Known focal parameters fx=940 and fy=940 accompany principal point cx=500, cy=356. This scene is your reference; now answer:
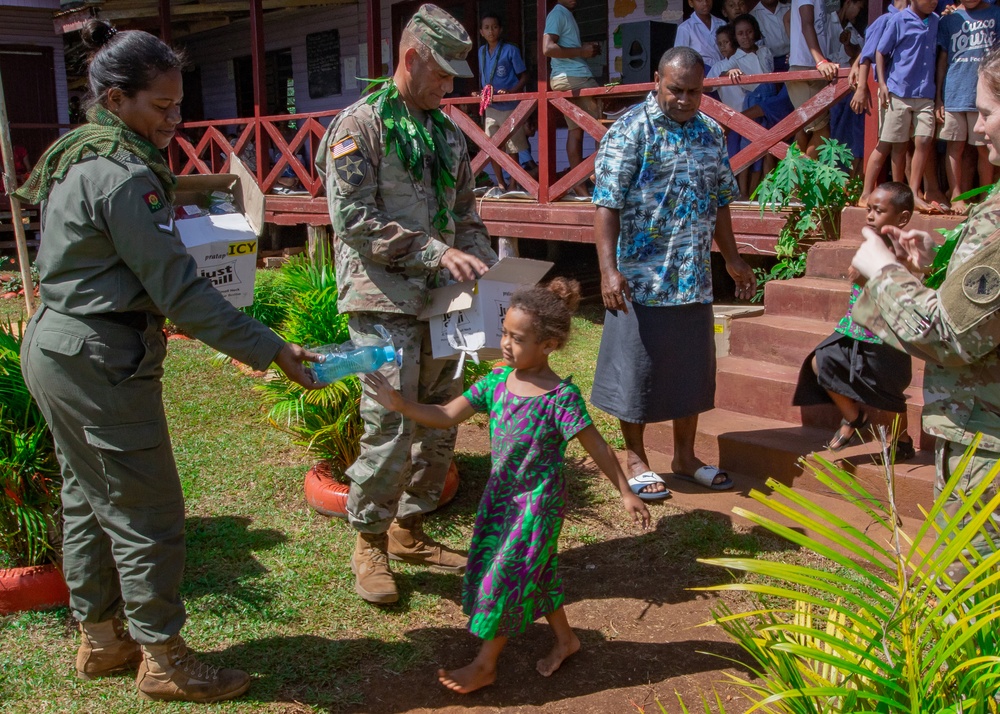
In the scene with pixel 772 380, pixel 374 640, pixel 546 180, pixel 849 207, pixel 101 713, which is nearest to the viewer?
pixel 101 713

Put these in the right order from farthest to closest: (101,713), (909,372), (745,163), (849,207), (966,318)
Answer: (745,163) → (849,207) → (909,372) → (101,713) → (966,318)

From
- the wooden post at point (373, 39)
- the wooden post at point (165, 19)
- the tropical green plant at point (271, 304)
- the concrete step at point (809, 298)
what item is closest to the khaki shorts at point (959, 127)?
the concrete step at point (809, 298)

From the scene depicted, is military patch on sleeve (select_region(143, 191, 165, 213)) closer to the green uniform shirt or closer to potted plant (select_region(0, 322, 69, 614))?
the green uniform shirt

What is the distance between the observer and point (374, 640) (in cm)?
342

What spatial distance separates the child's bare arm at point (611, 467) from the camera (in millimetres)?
2900

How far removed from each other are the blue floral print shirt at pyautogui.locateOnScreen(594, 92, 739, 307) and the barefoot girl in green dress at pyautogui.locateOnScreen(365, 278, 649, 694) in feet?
4.59

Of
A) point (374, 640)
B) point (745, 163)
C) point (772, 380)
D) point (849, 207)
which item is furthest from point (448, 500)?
point (745, 163)

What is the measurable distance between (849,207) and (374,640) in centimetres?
454

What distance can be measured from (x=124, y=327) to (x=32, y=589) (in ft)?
4.84

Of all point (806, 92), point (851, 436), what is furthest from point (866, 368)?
point (806, 92)

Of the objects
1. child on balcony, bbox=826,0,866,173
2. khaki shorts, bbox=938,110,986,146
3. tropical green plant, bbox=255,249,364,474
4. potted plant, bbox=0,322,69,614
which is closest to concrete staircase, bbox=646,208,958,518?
khaki shorts, bbox=938,110,986,146

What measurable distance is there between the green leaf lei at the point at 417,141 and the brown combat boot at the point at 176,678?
1768 mm

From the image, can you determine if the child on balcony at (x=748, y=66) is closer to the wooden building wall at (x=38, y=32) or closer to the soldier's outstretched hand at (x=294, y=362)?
the soldier's outstretched hand at (x=294, y=362)

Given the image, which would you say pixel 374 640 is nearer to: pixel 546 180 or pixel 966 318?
pixel 966 318
